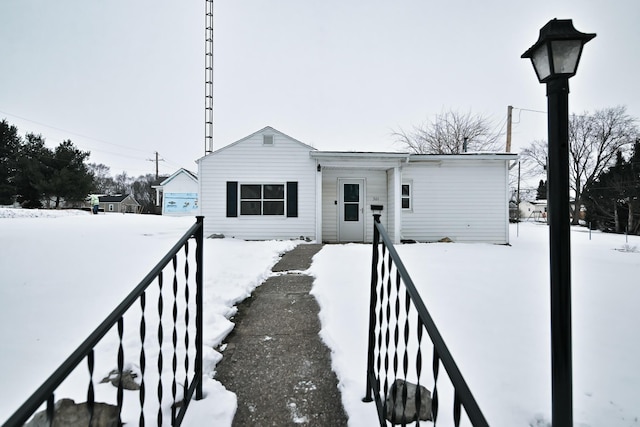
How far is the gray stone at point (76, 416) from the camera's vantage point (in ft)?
4.69

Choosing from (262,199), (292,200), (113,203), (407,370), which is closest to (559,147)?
(407,370)

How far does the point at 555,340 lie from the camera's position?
4.04 feet

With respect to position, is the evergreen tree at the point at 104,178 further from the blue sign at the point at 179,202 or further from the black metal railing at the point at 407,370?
the black metal railing at the point at 407,370

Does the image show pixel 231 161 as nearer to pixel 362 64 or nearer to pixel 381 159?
pixel 381 159

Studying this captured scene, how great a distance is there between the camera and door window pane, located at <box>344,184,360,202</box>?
9.48 m

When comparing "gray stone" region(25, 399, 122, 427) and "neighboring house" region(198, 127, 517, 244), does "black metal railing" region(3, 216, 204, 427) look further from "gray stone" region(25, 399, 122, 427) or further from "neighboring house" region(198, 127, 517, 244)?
"neighboring house" region(198, 127, 517, 244)

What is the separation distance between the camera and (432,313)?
301cm

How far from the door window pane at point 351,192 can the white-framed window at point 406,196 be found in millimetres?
1470

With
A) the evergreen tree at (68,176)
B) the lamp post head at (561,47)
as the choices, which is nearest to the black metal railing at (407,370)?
the lamp post head at (561,47)

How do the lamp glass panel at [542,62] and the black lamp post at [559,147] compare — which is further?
the lamp glass panel at [542,62]

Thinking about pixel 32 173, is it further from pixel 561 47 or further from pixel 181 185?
pixel 561 47

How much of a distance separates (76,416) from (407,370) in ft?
5.72

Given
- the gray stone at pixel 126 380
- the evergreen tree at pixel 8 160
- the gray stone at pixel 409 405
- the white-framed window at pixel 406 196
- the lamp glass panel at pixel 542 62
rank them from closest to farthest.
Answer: the lamp glass panel at pixel 542 62 < the gray stone at pixel 409 405 < the gray stone at pixel 126 380 < the white-framed window at pixel 406 196 < the evergreen tree at pixel 8 160

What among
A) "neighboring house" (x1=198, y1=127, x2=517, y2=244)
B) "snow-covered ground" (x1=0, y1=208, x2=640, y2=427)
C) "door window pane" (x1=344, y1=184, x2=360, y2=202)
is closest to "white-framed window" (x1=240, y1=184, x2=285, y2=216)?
"neighboring house" (x1=198, y1=127, x2=517, y2=244)
